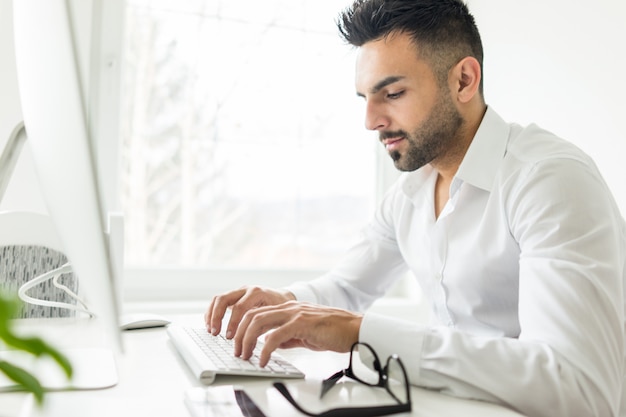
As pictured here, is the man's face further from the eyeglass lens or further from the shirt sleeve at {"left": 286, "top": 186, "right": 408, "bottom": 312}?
the eyeglass lens

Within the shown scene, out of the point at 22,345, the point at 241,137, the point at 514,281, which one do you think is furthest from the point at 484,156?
the point at 241,137

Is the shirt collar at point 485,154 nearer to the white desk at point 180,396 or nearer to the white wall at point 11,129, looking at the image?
the white desk at point 180,396

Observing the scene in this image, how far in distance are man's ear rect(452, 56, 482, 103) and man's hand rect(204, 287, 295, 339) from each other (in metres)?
0.66

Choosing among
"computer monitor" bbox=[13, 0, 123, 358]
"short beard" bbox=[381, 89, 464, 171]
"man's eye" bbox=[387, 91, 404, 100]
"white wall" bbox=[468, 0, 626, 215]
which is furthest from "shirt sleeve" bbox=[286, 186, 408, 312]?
"computer monitor" bbox=[13, 0, 123, 358]

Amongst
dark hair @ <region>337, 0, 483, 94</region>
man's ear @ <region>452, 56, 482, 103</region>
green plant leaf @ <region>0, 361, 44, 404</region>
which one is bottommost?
green plant leaf @ <region>0, 361, 44, 404</region>

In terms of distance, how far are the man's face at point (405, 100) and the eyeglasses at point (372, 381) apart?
2.02 feet

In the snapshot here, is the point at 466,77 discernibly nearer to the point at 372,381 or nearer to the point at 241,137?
the point at 372,381

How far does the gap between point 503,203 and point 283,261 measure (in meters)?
1.48

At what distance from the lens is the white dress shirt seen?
2.90ft

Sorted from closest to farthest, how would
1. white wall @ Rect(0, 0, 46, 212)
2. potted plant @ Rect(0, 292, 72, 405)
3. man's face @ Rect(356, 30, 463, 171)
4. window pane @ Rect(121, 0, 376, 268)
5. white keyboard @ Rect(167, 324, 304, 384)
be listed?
potted plant @ Rect(0, 292, 72, 405) < white keyboard @ Rect(167, 324, 304, 384) < man's face @ Rect(356, 30, 463, 171) < white wall @ Rect(0, 0, 46, 212) < window pane @ Rect(121, 0, 376, 268)

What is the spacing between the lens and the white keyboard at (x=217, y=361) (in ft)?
2.78

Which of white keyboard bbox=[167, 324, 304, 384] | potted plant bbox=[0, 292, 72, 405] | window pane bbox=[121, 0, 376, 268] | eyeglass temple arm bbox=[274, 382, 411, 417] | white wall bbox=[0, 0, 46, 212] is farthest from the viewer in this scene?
window pane bbox=[121, 0, 376, 268]

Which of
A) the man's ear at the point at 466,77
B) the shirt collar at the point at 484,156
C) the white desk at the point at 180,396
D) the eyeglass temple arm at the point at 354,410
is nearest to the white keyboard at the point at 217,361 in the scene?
the white desk at the point at 180,396

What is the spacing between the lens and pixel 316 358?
1.02 metres
